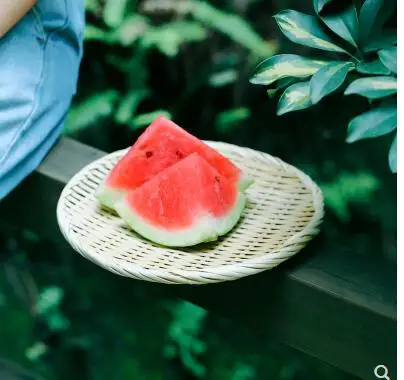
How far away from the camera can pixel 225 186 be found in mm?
1468

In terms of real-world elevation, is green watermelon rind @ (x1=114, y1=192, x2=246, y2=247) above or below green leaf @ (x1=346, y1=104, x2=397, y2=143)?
below

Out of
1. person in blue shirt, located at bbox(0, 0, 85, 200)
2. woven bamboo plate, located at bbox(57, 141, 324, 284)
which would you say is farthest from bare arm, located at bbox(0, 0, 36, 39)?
woven bamboo plate, located at bbox(57, 141, 324, 284)

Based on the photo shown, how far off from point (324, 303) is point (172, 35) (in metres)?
1.13

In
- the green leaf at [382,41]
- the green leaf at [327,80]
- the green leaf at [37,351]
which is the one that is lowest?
the green leaf at [37,351]

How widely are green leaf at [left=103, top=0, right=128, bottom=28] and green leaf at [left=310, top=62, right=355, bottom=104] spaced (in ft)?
4.22

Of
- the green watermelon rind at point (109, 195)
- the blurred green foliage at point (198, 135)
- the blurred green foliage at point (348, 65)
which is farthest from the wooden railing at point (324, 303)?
the blurred green foliage at point (198, 135)

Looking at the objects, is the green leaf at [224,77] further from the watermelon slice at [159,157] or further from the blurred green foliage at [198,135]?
the watermelon slice at [159,157]

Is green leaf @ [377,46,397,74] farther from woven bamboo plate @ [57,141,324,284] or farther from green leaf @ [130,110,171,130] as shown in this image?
green leaf @ [130,110,171,130]

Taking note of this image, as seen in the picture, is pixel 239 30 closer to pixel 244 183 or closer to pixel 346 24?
pixel 244 183

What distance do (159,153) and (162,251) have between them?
10.3 inches

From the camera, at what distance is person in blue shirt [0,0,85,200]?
1481mm

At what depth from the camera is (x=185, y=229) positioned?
4.54 feet

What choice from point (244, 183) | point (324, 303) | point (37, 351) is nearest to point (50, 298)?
point (37, 351)

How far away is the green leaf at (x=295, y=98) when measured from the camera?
1130mm
